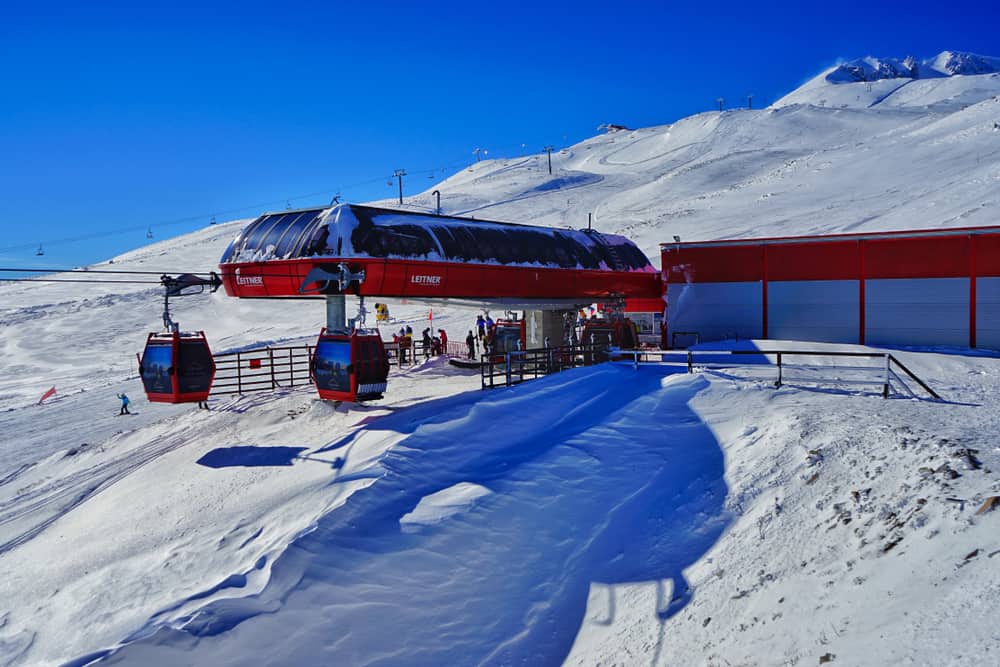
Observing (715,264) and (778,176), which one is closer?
(715,264)

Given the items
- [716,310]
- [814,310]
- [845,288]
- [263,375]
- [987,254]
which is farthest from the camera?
[263,375]

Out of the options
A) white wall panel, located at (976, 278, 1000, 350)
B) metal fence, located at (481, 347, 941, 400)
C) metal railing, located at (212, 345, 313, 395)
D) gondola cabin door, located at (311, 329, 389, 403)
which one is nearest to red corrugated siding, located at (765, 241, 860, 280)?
white wall panel, located at (976, 278, 1000, 350)

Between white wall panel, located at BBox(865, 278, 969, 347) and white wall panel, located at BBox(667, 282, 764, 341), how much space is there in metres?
3.49

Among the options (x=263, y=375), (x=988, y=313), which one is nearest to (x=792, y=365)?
(x=988, y=313)

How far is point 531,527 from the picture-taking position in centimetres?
970

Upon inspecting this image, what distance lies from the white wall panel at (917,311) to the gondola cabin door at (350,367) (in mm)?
16126

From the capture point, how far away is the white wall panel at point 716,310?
75.4 ft

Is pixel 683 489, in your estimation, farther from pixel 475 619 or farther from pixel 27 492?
pixel 27 492

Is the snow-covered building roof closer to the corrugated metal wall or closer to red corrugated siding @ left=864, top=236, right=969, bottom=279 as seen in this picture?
the corrugated metal wall

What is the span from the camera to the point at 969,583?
5020mm

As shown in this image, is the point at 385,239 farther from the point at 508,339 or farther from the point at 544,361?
the point at 508,339

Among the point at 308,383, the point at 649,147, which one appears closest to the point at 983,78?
the point at 649,147

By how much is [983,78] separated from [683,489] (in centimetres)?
16029

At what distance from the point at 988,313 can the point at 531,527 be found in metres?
18.1
